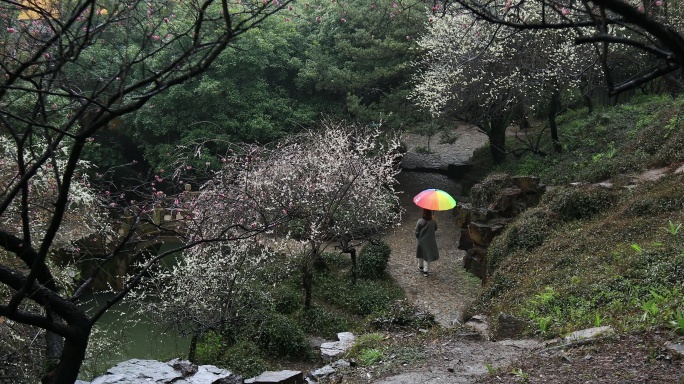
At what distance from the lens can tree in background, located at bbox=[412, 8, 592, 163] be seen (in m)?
15.1

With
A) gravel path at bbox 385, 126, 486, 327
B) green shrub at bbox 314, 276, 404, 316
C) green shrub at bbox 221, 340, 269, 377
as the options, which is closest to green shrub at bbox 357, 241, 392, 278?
green shrub at bbox 314, 276, 404, 316

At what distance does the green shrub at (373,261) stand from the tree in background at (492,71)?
199 inches

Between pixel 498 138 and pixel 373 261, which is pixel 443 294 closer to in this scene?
pixel 373 261

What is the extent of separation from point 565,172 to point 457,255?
3352 millimetres

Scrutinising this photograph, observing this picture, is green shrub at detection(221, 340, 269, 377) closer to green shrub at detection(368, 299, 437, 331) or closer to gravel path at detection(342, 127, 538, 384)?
green shrub at detection(368, 299, 437, 331)

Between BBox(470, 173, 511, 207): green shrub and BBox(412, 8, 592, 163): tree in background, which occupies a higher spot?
BBox(412, 8, 592, 163): tree in background

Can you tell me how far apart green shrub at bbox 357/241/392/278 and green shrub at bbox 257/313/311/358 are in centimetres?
353

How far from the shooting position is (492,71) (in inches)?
628

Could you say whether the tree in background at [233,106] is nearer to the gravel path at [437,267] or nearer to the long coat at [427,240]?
the gravel path at [437,267]

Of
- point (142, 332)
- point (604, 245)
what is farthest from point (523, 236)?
point (142, 332)

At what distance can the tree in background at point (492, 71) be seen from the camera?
1513 cm

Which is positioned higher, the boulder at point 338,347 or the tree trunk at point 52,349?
the tree trunk at point 52,349

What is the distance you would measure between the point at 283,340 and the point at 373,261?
398cm

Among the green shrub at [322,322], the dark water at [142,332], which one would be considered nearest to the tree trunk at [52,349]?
the dark water at [142,332]
